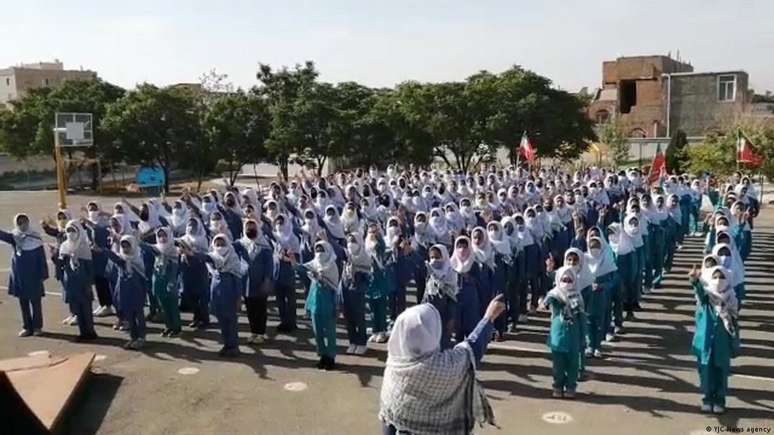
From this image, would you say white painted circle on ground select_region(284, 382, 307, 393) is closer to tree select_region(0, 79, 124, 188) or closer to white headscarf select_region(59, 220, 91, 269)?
white headscarf select_region(59, 220, 91, 269)

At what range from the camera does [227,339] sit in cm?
883

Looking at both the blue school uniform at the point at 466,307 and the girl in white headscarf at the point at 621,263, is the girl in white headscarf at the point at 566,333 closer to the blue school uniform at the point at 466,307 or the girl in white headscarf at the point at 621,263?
the blue school uniform at the point at 466,307

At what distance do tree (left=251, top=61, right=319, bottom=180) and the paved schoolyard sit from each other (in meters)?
16.6

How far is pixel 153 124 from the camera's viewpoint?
29844mm

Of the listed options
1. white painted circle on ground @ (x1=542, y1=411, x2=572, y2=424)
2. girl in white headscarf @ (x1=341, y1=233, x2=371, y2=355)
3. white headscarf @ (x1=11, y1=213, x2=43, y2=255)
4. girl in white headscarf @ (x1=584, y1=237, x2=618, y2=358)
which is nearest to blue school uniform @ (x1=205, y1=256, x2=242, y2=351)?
girl in white headscarf @ (x1=341, y1=233, x2=371, y2=355)

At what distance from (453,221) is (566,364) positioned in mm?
5196

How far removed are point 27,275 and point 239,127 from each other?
1904 centimetres

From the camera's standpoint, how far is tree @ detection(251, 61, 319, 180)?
26453 millimetres

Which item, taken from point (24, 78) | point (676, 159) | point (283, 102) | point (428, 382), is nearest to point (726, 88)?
point (676, 159)

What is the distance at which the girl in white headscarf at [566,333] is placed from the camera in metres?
6.96

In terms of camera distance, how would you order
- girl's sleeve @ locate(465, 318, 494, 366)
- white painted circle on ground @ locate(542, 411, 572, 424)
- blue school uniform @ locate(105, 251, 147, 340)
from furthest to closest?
1. blue school uniform @ locate(105, 251, 147, 340)
2. white painted circle on ground @ locate(542, 411, 572, 424)
3. girl's sleeve @ locate(465, 318, 494, 366)

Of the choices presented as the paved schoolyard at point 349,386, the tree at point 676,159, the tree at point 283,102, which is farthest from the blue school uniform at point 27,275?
the tree at point 676,159

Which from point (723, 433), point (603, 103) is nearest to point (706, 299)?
point (723, 433)

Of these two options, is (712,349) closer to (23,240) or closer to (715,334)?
(715,334)
